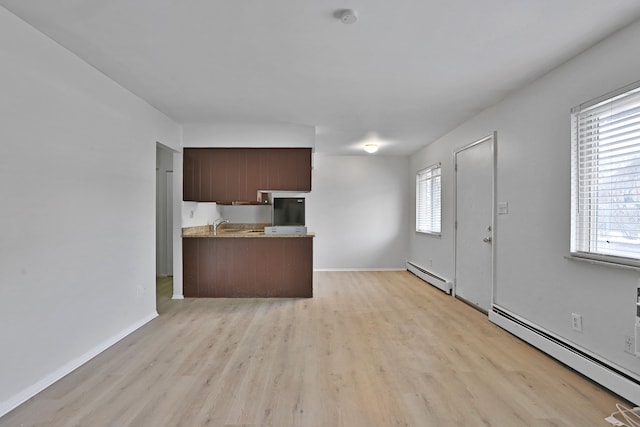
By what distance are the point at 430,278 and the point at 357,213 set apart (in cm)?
219

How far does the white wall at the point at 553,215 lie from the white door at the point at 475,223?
0.23 meters

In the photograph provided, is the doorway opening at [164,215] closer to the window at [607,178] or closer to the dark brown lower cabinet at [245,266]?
the dark brown lower cabinet at [245,266]

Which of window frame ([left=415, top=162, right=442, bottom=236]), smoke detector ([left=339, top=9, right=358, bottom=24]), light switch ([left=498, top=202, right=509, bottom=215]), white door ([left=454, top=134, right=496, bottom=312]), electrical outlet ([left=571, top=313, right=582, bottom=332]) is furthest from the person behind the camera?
window frame ([left=415, top=162, right=442, bottom=236])

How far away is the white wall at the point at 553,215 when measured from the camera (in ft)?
8.25

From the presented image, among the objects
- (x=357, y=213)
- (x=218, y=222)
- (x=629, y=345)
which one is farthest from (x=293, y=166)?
(x=629, y=345)

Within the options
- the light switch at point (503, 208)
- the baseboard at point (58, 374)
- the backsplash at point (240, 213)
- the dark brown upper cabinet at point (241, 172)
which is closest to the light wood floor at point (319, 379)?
the baseboard at point (58, 374)

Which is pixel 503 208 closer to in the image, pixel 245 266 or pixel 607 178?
pixel 607 178

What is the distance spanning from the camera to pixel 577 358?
2.80 metres

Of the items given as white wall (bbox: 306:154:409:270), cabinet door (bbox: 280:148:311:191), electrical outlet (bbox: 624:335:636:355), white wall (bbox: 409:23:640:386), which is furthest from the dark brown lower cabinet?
electrical outlet (bbox: 624:335:636:355)

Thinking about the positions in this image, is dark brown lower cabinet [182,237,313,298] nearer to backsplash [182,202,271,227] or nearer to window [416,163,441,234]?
backsplash [182,202,271,227]

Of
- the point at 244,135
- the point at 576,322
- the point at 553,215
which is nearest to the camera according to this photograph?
the point at 576,322

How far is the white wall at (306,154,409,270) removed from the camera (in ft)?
25.6

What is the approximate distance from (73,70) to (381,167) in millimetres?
5918

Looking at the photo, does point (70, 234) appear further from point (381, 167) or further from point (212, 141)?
point (381, 167)
